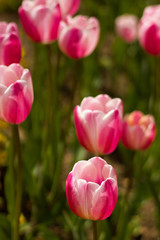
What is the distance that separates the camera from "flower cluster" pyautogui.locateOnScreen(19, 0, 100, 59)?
4.19 feet

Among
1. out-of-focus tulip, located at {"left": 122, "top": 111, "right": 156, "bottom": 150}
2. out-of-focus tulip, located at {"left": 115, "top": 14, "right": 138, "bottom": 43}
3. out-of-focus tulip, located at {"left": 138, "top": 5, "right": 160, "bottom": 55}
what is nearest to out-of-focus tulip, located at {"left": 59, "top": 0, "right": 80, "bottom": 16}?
out-of-focus tulip, located at {"left": 138, "top": 5, "right": 160, "bottom": 55}

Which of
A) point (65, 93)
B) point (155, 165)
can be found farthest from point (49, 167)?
point (65, 93)

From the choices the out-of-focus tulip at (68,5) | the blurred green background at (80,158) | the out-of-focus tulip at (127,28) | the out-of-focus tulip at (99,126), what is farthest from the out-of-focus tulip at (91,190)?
the out-of-focus tulip at (127,28)

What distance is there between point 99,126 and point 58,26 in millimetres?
393

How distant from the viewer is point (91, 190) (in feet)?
2.86

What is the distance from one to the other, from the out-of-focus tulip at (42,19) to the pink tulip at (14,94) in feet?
0.96

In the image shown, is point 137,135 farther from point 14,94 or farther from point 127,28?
point 127,28

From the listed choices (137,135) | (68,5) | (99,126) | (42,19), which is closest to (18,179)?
(99,126)

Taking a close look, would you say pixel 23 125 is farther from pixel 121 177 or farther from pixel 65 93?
pixel 65 93

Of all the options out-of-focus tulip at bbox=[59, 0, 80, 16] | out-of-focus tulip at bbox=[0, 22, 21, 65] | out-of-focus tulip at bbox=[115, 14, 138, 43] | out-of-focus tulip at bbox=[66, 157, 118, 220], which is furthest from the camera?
out-of-focus tulip at bbox=[115, 14, 138, 43]

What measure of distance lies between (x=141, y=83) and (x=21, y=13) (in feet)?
4.08

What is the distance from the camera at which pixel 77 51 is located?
4.47 feet

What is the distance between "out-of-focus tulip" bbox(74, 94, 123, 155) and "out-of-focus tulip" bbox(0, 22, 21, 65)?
215 mm

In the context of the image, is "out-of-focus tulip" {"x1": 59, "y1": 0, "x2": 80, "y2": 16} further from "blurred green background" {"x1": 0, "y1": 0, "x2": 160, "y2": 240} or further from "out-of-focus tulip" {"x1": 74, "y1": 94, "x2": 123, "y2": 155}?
"out-of-focus tulip" {"x1": 74, "y1": 94, "x2": 123, "y2": 155}
